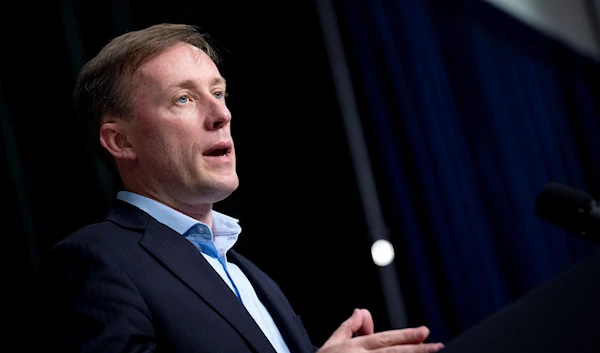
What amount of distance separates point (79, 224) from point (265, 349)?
0.77 metres

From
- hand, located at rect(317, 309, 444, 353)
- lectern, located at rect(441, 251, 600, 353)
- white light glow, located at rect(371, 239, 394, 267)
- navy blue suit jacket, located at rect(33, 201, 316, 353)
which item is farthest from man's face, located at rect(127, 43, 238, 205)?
white light glow, located at rect(371, 239, 394, 267)

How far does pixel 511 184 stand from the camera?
369 cm

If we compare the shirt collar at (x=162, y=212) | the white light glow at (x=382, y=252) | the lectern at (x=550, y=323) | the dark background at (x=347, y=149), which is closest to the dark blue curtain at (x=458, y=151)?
the dark background at (x=347, y=149)

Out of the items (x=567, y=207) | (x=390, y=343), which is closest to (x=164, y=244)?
(x=390, y=343)

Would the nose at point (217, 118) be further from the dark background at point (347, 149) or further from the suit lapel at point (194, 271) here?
the dark background at point (347, 149)

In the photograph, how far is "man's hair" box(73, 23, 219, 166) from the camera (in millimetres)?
1296

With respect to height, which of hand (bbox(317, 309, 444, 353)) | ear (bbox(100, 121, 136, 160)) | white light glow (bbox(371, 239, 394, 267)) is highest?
ear (bbox(100, 121, 136, 160))

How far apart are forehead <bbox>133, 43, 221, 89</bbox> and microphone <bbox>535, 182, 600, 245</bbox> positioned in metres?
0.66

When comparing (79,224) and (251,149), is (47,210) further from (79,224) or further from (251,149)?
(251,149)

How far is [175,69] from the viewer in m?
1.29

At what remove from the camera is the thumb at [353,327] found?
97 centimetres

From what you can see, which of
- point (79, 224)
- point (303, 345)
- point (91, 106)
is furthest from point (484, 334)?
point (79, 224)

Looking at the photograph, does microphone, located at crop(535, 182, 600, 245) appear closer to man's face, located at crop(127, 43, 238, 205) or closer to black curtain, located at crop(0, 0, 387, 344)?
man's face, located at crop(127, 43, 238, 205)

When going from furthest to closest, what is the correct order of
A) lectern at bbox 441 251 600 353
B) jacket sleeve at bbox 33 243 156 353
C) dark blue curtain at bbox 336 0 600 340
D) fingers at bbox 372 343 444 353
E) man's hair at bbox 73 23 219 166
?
dark blue curtain at bbox 336 0 600 340
man's hair at bbox 73 23 219 166
jacket sleeve at bbox 33 243 156 353
fingers at bbox 372 343 444 353
lectern at bbox 441 251 600 353
